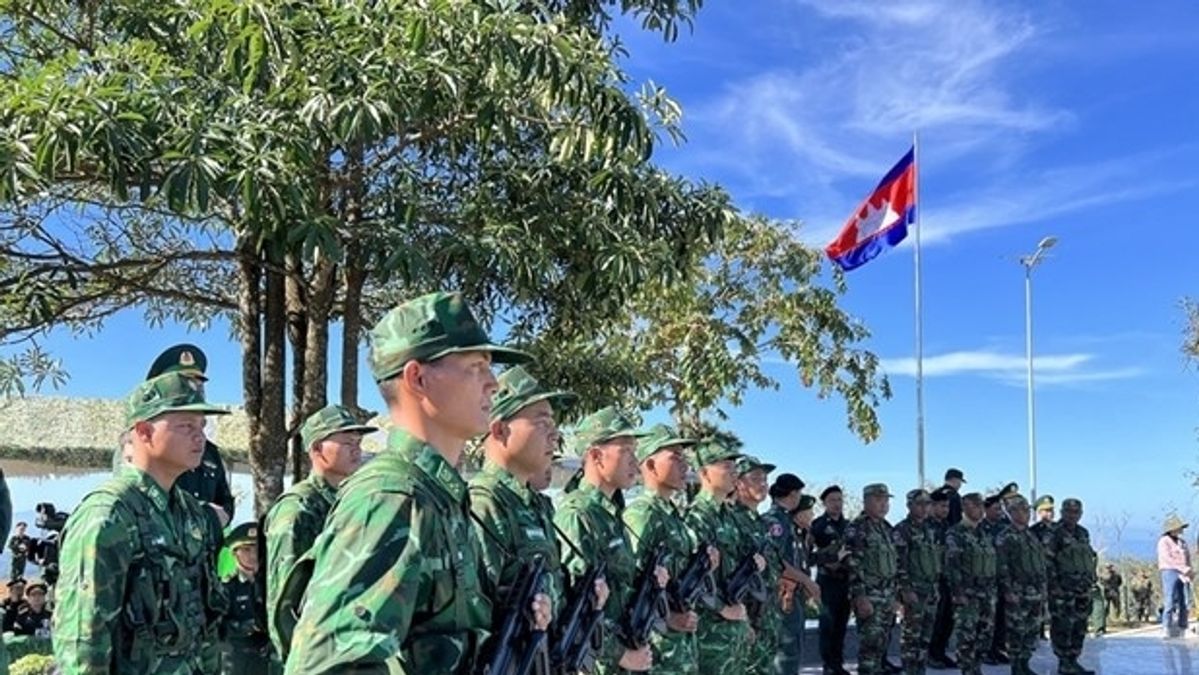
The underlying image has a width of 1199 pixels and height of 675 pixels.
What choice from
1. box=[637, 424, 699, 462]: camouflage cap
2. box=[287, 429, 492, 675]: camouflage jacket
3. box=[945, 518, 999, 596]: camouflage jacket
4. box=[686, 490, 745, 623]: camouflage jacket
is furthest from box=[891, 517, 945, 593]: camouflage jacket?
box=[287, 429, 492, 675]: camouflage jacket

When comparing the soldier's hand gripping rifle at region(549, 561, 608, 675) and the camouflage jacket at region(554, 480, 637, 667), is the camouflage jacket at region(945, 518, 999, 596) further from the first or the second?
the soldier's hand gripping rifle at region(549, 561, 608, 675)

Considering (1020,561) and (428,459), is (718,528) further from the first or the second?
(1020,561)

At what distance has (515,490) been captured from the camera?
3.43 m

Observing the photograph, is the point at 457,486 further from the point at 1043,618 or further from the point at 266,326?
the point at 1043,618

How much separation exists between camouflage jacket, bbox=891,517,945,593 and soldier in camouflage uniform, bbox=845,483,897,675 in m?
0.55

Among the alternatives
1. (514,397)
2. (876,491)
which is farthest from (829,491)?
(514,397)

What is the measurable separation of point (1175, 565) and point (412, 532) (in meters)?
14.1

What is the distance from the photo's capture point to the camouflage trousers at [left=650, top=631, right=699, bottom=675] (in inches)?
200

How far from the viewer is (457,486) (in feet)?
7.41

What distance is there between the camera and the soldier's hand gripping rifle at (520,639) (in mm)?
2213

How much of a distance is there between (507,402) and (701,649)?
264cm

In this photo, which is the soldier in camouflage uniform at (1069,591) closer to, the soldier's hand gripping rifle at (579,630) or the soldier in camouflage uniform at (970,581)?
the soldier in camouflage uniform at (970,581)

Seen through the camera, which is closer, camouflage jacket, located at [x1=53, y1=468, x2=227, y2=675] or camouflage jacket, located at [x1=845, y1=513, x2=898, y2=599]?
camouflage jacket, located at [x1=53, y1=468, x2=227, y2=675]

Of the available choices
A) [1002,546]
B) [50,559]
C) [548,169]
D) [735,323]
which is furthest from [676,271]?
[735,323]
